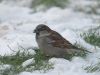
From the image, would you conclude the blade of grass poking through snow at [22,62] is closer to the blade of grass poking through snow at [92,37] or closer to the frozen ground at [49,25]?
the frozen ground at [49,25]

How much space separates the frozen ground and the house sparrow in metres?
0.21

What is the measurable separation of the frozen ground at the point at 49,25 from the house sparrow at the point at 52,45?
0.21 m

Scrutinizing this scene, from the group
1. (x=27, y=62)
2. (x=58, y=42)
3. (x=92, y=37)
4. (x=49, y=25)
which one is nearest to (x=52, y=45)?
(x=58, y=42)

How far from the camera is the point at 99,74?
735 centimetres

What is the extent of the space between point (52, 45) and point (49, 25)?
109 inches

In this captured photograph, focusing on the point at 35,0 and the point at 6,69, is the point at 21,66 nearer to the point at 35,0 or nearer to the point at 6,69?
the point at 6,69

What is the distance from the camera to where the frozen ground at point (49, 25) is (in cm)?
770

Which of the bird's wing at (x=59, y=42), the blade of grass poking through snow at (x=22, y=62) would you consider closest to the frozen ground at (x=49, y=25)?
the blade of grass poking through snow at (x=22, y=62)

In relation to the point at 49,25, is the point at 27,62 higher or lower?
lower

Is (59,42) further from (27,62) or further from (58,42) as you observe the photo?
(27,62)

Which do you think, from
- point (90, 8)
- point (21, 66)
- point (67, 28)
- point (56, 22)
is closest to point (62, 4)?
point (90, 8)

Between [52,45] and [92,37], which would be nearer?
[52,45]

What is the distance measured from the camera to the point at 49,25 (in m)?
10.9

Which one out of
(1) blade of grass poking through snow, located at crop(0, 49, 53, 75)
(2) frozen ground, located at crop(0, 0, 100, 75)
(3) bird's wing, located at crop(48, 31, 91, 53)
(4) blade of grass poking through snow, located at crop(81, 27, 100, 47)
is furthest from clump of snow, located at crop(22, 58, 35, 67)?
(4) blade of grass poking through snow, located at crop(81, 27, 100, 47)
